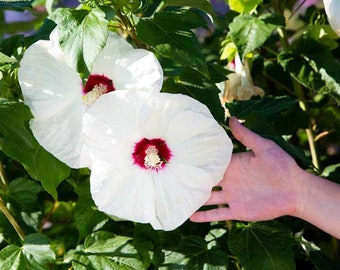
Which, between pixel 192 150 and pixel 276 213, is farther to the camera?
pixel 276 213

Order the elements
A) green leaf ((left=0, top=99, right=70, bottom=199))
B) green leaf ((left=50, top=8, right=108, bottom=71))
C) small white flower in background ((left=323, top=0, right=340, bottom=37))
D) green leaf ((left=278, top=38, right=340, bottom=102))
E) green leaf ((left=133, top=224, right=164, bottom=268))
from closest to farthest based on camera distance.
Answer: green leaf ((left=50, top=8, right=108, bottom=71))
green leaf ((left=0, top=99, right=70, bottom=199))
small white flower in background ((left=323, top=0, right=340, bottom=37))
green leaf ((left=133, top=224, right=164, bottom=268))
green leaf ((left=278, top=38, right=340, bottom=102))

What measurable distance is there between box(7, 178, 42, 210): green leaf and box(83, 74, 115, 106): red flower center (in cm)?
38

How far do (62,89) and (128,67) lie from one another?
0.12 metres

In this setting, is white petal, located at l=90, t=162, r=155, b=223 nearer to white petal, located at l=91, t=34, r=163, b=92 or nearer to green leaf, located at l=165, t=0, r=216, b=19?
white petal, located at l=91, t=34, r=163, b=92

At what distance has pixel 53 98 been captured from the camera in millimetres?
1063

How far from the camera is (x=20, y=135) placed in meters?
1.10

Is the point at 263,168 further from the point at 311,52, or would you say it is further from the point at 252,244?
the point at 311,52

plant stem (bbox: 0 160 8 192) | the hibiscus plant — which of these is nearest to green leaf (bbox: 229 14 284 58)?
the hibiscus plant

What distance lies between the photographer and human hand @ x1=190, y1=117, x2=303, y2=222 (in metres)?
1.15

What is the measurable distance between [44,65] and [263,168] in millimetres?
411

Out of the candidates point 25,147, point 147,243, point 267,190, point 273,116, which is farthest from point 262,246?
point 25,147

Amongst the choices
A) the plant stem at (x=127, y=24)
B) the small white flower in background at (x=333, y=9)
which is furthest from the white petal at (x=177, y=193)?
the small white flower in background at (x=333, y=9)

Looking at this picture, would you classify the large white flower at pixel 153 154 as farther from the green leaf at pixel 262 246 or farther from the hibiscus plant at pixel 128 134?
the green leaf at pixel 262 246

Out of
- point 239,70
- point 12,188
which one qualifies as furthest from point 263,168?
point 12,188
